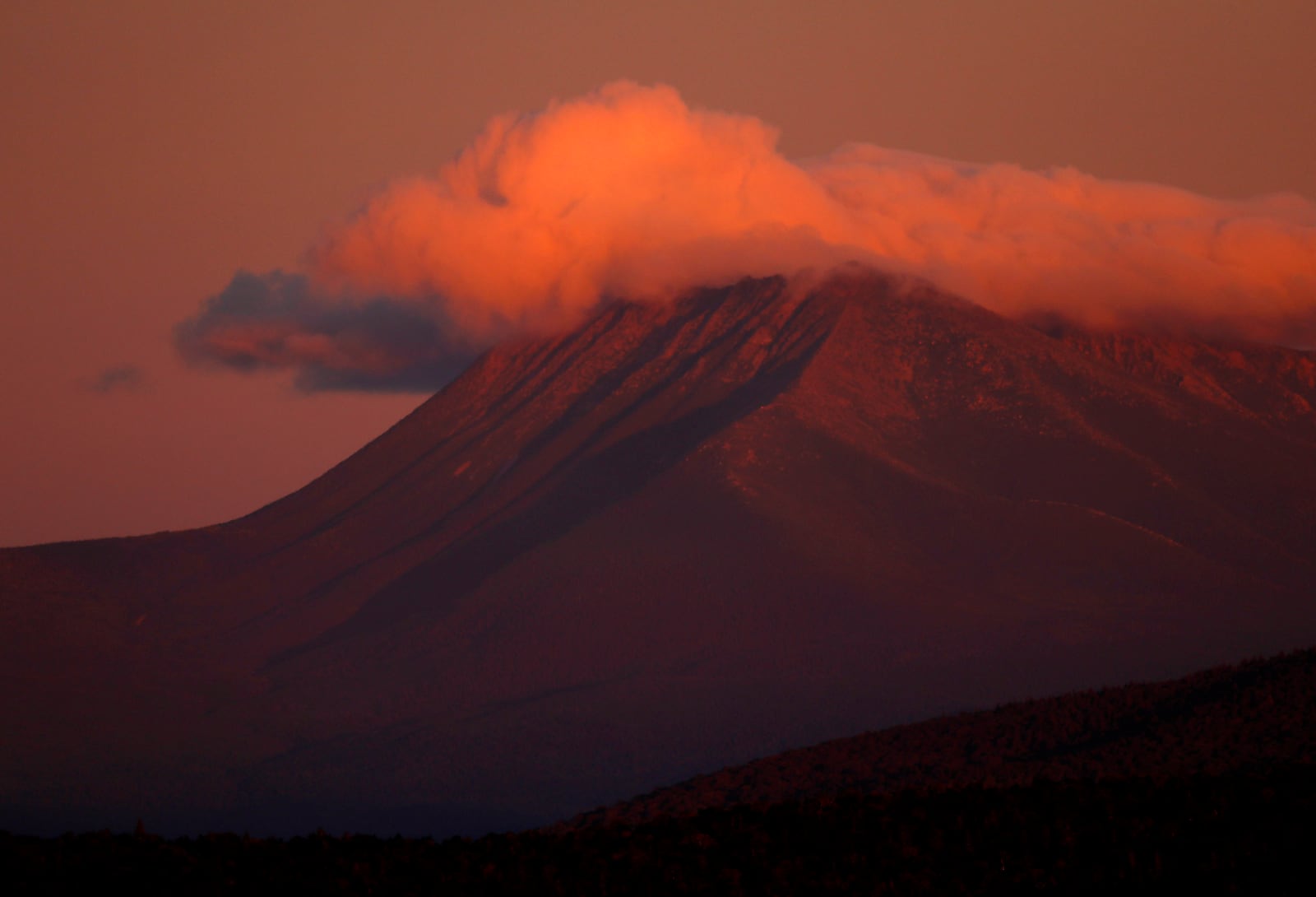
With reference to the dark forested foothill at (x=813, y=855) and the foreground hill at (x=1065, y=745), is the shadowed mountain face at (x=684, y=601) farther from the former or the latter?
the dark forested foothill at (x=813, y=855)

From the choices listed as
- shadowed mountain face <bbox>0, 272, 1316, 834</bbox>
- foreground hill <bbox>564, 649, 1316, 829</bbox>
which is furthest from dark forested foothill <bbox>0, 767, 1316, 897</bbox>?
shadowed mountain face <bbox>0, 272, 1316, 834</bbox>

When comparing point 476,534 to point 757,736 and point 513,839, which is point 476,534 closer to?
point 757,736

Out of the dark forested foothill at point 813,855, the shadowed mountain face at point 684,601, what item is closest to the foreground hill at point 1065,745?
the dark forested foothill at point 813,855

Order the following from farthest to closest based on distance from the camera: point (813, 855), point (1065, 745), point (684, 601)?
1. point (684, 601)
2. point (1065, 745)
3. point (813, 855)

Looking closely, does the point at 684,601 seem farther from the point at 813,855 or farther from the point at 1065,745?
the point at 813,855

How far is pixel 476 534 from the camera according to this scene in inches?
6954

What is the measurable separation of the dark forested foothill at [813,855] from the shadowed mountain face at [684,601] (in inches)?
3488

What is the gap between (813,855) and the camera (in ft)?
80.1

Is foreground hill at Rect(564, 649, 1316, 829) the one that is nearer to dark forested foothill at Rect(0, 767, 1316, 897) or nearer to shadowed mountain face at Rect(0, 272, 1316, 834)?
dark forested foothill at Rect(0, 767, 1316, 897)

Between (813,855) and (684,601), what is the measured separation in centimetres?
12508

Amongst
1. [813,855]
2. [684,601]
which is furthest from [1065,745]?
[684,601]

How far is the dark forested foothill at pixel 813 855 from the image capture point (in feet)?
71.7

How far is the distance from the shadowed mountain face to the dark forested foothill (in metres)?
88.6

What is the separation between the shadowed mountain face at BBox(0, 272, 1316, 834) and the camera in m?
126
